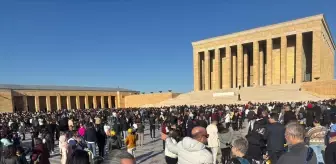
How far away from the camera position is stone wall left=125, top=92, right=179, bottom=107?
165ft

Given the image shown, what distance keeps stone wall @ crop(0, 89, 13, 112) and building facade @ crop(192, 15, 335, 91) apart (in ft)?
125

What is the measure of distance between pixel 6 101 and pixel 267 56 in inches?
1993

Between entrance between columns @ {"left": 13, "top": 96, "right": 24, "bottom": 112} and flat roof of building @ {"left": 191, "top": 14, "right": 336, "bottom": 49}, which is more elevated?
flat roof of building @ {"left": 191, "top": 14, "right": 336, "bottom": 49}

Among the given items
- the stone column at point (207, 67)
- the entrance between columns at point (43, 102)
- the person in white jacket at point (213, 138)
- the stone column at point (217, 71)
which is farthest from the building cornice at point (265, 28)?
the entrance between columns at point (43, 102)

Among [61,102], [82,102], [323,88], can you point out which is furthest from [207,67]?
[61,102]

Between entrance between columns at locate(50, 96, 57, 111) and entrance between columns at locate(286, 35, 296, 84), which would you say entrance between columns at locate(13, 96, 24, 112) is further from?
entrance between columns at locate(286, 35, 296, 84)

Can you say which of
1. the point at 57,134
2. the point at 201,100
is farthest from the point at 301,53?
the point at 57,134

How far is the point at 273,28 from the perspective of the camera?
3944 cm

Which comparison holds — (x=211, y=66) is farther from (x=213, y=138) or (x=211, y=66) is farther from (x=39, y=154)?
(x=39, y=154)

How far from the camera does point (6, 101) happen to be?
4544 centimetres

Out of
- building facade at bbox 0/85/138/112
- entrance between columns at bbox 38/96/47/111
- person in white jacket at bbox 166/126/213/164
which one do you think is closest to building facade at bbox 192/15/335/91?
building facade at bbox 0/85/138/112

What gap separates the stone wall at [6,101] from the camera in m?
44.8

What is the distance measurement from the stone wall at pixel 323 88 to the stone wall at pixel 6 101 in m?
52.0

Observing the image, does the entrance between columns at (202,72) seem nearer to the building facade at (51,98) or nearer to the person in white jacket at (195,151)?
the building facade at (51,98)
